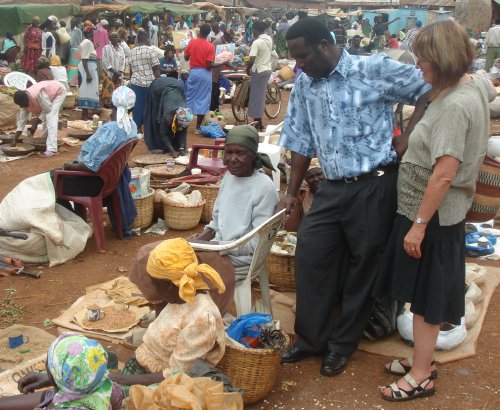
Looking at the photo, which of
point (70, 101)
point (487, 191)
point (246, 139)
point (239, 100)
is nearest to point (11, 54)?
point (70, 101)

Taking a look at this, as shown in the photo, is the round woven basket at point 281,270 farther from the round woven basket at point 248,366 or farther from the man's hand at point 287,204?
the round woven basket at point 248,366

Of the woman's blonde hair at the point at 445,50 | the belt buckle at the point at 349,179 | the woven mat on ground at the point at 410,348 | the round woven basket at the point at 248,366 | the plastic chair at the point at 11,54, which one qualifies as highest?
the woman's blonde hair at the point at 445,50

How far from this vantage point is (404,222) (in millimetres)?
3180

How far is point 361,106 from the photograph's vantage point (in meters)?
3.35

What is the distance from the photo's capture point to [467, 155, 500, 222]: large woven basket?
131 inches

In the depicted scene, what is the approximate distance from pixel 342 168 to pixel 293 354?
3.93ft

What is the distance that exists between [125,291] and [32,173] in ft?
14.7

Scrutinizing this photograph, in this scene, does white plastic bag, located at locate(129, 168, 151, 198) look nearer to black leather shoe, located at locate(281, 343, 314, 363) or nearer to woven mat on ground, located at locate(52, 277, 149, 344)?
woven mat on ground, located at locate(52, 277, 149, 344)

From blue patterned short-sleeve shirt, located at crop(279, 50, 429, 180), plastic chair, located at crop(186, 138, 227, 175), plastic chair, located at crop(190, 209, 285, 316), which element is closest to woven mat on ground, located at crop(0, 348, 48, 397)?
plastic chair, located at crop(190, 209, 285, 316)

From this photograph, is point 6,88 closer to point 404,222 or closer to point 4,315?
point 4,315

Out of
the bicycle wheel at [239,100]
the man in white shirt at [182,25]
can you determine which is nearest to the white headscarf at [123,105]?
the bicycle wheel at [239,100]

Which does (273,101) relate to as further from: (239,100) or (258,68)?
(258,68)

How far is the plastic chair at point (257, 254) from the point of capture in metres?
3.55

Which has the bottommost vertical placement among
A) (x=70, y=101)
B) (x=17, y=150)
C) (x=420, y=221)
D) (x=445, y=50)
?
(x=70, y=101)
